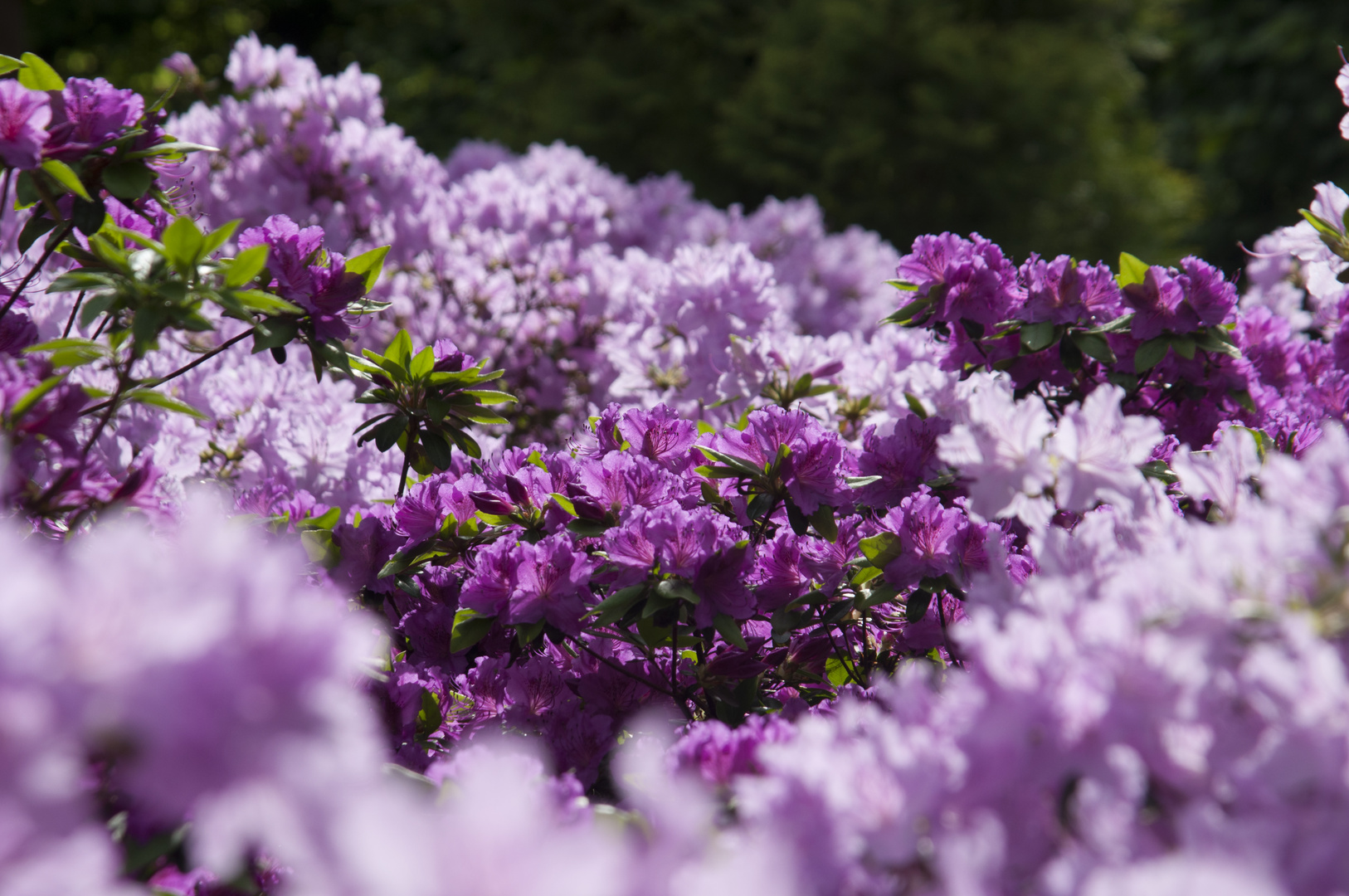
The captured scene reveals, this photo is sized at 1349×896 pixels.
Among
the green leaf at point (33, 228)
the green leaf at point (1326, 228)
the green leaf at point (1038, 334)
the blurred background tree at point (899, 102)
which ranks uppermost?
the blurred background tree at point (899, 102)

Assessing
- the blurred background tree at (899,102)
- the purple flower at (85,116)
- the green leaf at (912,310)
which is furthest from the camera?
the blurred background tree at (899,102)

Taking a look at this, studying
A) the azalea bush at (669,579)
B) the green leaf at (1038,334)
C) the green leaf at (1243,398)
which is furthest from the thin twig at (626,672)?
the green leaf at (1243,398)

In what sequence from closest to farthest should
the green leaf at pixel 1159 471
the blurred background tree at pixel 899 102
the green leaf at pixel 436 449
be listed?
the green leaf at pixel 1159 471, the green leaf at pixel 436 449, the blurred background tree at pixel 899 102

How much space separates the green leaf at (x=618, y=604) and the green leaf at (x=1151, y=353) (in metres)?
1.02

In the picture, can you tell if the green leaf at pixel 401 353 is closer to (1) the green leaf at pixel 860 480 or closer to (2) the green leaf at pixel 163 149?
(2) the green leaf at pixel 163 149

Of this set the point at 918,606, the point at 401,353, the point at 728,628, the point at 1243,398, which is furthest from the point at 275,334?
the point at 1243,398

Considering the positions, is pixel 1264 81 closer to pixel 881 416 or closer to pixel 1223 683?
pixel 881 416

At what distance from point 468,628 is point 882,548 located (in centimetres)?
64

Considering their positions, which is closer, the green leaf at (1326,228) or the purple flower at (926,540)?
the purple flower at (926,540)

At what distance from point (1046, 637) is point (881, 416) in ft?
4.49

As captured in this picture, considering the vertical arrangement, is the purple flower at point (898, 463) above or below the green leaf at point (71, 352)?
above

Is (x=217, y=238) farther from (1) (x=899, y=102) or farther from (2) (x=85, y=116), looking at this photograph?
(1) (x=899, y=102)

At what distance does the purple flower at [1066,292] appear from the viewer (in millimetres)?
1927

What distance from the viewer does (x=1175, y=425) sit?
2.14 meters
